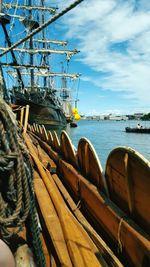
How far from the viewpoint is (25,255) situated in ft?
10.6

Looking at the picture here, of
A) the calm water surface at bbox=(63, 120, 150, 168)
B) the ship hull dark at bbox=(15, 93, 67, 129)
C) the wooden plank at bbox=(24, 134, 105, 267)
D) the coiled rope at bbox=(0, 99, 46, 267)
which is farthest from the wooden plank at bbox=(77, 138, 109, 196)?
the ship hull dark at bbox=(15, 93, 67, 129)

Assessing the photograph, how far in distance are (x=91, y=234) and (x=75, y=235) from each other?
56 centimetres

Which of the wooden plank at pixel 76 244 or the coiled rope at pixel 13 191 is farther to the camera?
the coiled rope at pixel 13 191

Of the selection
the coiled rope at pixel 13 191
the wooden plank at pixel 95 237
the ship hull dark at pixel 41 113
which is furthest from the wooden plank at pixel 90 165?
the ship hull dark at pixel 41 113

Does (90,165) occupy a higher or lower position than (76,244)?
higher

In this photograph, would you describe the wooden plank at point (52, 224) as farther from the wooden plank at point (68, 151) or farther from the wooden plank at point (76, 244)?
the wooden plank at point (68, 151)

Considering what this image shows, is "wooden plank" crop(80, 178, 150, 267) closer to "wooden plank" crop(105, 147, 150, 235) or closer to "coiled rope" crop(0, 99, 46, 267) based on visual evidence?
"wooden plank" crop(105, 147, 150, 235)

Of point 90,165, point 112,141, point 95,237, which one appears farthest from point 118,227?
point 112,141

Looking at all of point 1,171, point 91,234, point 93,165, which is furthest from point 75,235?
point 93,165

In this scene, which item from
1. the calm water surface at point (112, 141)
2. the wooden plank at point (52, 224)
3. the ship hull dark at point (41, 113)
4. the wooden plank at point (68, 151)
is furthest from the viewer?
the calm water surface at point (112, 141)

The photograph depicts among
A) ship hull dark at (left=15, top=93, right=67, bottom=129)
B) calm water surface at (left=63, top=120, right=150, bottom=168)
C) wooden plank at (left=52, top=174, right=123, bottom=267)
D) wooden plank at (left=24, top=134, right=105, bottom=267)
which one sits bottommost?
calm water surface at (left=63, top=120, right=150, bottom=168)

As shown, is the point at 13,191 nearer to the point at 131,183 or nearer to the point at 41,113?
the point at 131,183

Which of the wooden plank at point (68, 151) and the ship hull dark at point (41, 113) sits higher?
the ship hull dark at point (41, 113)

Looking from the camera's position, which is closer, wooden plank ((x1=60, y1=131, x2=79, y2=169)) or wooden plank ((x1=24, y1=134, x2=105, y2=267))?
wooden plank ((x1=24, y1=134, x2=105, y2=267))
